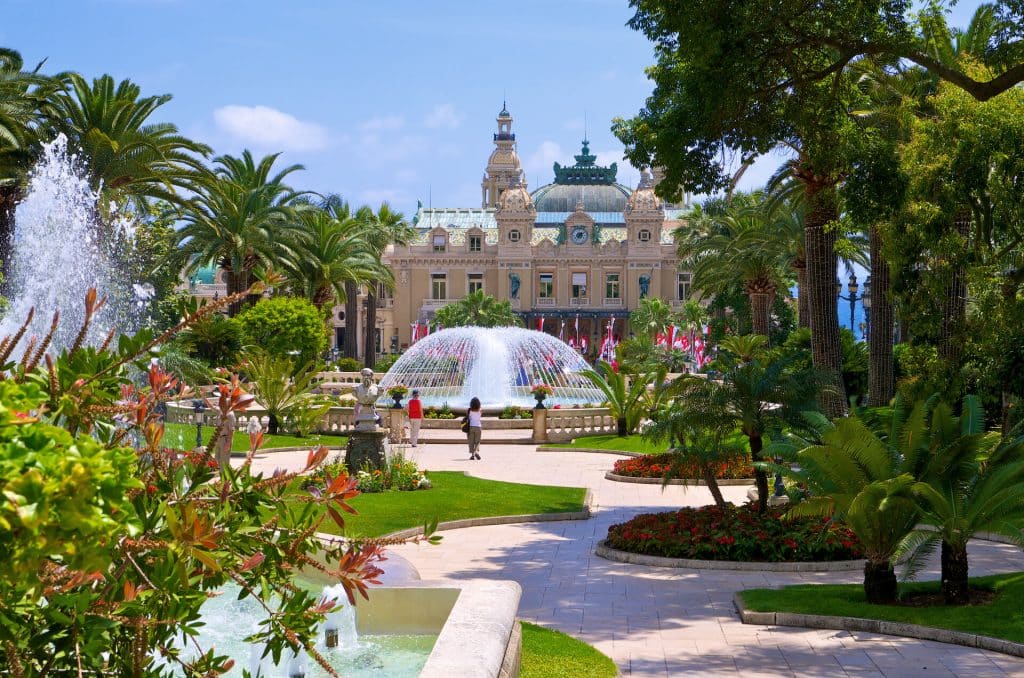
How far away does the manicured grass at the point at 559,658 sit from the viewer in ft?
25.1

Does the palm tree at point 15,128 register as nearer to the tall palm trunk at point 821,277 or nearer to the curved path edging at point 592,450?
the curved path edging at point 592,450

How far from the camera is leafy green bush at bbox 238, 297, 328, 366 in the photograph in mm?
38438

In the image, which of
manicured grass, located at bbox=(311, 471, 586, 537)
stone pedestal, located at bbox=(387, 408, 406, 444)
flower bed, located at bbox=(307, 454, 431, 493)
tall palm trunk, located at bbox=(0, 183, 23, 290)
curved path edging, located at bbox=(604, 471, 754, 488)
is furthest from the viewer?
stone pedestal, located at bbox=(387, 408, 406, 444)

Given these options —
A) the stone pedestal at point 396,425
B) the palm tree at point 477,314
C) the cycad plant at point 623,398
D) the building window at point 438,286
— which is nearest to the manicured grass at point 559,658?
the stone pedestal at point 396,425

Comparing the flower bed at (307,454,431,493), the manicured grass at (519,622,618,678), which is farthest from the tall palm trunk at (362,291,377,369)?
the manicured grass at (519,622,618,678)

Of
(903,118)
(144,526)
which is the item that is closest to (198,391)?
(144,526)

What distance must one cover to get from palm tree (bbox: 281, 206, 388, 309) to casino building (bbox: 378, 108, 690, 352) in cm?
4360

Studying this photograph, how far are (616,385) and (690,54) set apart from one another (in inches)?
647

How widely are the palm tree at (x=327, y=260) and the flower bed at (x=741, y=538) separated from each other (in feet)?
103

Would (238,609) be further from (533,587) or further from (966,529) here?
(966,529)

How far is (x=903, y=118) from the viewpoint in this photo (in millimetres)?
18047

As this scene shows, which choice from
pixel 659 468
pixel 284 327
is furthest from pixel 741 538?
pixel 284 327

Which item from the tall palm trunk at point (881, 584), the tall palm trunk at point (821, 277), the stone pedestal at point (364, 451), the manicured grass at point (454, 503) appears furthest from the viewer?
the tall palm trunk at point (821, 277)

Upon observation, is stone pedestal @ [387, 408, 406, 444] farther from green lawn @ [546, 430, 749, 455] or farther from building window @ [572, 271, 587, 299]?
building window @ [572, 271, 587, 299]
